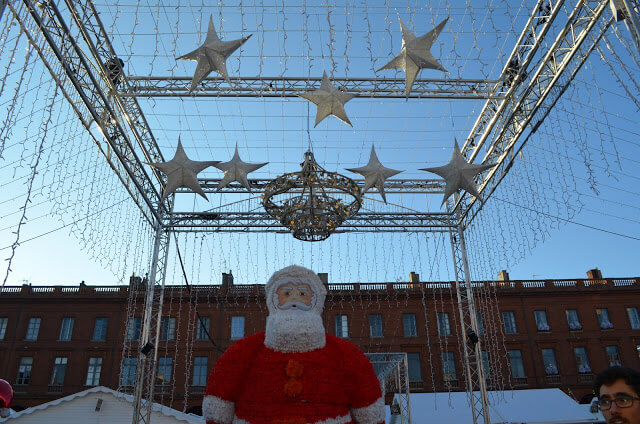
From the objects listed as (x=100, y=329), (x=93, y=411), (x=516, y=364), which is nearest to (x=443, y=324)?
(x=516, y=364)

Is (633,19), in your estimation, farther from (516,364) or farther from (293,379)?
(516,364)

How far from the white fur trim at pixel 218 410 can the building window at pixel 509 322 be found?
78.0 ft

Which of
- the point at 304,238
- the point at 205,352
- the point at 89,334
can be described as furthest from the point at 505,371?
the point at 89,334

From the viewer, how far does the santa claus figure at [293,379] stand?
3.25 m

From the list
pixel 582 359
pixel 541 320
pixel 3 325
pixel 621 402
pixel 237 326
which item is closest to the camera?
pixel 621 402

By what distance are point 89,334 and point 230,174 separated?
17605mm

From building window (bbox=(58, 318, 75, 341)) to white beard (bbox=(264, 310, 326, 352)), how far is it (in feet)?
78.0

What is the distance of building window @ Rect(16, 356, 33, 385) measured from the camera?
22.9 meters

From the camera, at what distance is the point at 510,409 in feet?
52.6

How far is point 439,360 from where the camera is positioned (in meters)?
23.9

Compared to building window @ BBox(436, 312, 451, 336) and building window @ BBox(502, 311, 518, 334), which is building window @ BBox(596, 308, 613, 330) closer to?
building window @ BBox(502, 311, 518, 334)

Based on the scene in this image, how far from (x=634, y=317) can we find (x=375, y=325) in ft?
43.4

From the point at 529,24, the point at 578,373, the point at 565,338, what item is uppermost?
the point at 529,24

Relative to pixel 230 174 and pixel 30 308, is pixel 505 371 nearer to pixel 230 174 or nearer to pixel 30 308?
pixel 230 174
